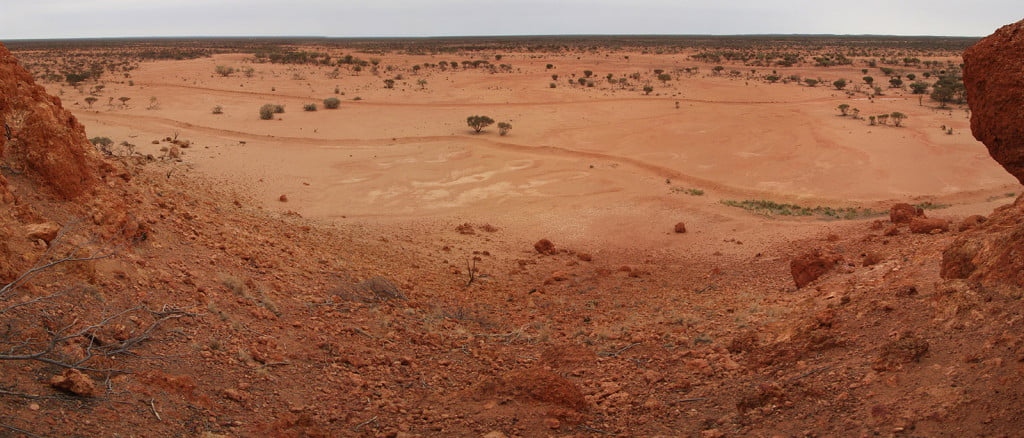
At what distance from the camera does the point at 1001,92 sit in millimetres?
5039

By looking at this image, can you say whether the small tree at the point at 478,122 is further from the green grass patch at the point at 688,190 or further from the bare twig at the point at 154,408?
the bare twig at the point at 154,408

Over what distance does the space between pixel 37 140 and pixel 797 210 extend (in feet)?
40.9

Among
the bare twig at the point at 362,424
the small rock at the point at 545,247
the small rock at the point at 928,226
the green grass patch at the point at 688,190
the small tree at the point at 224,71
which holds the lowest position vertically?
the small rock at the point at 545,247

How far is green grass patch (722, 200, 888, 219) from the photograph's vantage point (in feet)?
41.1

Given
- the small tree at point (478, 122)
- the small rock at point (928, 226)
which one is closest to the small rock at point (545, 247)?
the small rock at point (928, 226)

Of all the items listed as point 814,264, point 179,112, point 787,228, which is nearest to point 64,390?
point 814,264

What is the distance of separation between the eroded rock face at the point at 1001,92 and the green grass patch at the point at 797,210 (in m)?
7.41

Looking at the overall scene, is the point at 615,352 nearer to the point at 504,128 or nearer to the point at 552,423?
the point at 552,423

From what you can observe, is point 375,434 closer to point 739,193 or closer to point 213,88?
point 739,193

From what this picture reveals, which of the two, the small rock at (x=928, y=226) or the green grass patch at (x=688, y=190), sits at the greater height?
the small rock at (x=928, y=226)

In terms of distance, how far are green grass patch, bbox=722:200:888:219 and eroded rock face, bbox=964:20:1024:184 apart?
7406 mm

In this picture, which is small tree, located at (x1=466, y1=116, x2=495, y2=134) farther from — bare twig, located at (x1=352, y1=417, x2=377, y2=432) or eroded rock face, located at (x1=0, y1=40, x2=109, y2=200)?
bare twig, located at (x1=352, y1=417, x2=377, y2=432)

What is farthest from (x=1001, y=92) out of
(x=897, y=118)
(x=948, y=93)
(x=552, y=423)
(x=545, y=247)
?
(x=948, y=93)

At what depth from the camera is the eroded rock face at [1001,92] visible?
4.97 meters
